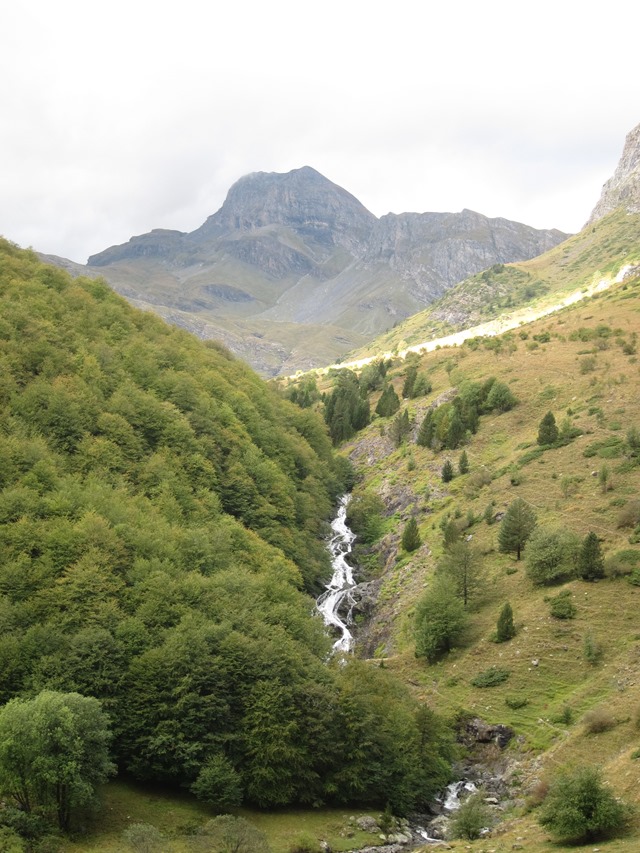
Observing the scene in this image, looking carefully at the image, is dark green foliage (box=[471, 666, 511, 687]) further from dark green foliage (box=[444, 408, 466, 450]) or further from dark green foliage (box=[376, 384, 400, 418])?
dark green foliage (box=[376, 384, 400, 418])

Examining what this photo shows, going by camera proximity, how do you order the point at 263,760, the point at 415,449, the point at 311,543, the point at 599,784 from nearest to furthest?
the point at 599,784 → the point at 263,760 → the point at 311,543 → the point at 415,449

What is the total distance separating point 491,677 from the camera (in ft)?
155

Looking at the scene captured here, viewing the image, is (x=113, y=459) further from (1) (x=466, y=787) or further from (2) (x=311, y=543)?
(1) (x=466, y=787)

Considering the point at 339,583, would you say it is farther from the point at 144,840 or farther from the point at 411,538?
the point at 144,840

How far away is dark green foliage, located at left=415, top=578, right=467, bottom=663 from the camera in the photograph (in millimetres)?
52156

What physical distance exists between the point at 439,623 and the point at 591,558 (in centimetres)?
1316

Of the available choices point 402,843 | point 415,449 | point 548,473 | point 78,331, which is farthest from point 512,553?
point 78,331

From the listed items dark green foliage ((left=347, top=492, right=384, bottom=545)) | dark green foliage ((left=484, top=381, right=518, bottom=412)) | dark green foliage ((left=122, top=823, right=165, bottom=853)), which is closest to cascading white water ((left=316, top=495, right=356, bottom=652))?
dark green foliage ((left=347, top=492, right=384, bottom=545))

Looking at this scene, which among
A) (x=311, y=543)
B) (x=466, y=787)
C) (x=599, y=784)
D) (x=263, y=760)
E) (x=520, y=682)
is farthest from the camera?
(x=311, y=543)

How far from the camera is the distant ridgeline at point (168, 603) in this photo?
3950cm

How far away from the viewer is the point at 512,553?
61.1m

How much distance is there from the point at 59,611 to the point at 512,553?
4037cm

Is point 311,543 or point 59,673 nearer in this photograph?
point 59,673

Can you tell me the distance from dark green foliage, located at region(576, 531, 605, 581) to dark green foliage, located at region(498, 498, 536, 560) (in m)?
7.89
